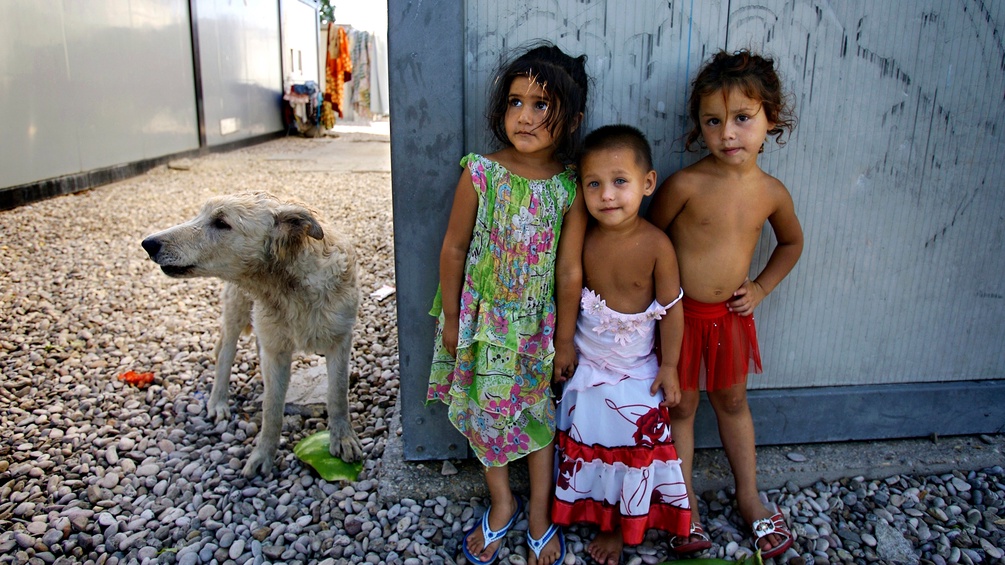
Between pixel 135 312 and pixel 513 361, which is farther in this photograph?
pixel 135 312

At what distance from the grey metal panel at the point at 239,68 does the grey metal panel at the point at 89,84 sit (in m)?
1.04

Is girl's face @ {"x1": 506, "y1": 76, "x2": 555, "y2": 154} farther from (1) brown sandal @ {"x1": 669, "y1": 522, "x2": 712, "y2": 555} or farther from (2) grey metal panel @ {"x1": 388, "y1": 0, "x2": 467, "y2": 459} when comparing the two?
(1) brown sandal @ {"x1": 669, "y1": 522, "x2": 712, "y2": 555}

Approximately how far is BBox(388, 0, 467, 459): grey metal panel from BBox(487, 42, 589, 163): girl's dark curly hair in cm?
18

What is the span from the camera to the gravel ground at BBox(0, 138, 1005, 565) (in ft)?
8.99

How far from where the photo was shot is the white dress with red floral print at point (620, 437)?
2613 millimetres

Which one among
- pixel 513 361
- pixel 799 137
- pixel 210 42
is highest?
pixel 210 42

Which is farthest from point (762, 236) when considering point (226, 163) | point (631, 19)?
point (226, 163)

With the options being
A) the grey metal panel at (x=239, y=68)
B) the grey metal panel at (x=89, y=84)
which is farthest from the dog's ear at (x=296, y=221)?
the grey metal panel at (x=239, y=68)

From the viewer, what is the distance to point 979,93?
2959 mm

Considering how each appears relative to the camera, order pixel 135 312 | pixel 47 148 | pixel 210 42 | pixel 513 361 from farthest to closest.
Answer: pixel 210 42 → pixel 47 148 → pixel 135 312 → pixel 513 361

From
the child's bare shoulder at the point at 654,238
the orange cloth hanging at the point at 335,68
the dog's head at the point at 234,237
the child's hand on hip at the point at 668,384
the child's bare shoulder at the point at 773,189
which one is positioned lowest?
the child's hand on hip at the point at 668,384

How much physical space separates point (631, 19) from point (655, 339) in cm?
129

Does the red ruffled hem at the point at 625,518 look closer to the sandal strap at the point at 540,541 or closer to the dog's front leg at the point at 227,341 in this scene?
the sandal strap at the point at 540,541

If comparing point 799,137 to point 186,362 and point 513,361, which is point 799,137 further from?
point 186,362
